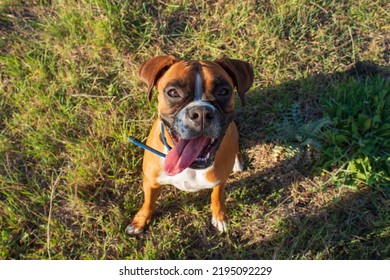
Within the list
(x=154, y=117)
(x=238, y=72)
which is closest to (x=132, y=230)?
(x=154, y=117)

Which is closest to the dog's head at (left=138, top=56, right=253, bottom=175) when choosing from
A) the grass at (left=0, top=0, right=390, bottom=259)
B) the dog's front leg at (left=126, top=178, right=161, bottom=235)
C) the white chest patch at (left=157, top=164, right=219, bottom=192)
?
the white chest patch at (left=157, top=164, right=219, bottom=192)

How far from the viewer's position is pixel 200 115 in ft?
8.82

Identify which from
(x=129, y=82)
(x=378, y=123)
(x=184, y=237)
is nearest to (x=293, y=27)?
(x=378, y=123)

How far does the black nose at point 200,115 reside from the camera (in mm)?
2688

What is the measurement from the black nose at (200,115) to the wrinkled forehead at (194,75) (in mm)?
228

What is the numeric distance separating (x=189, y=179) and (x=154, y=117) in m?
1.20

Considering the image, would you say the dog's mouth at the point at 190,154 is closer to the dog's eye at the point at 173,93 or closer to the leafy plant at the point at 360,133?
the dog's eye at the point at 173,93

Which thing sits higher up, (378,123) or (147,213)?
(378,123)

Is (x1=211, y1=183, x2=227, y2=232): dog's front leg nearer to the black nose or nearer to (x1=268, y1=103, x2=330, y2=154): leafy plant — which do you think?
(x1=268, y1=103, x2=330, y2=154): leafy plant

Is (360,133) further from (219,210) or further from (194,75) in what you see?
(194,75)

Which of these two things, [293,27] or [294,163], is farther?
[293,27]

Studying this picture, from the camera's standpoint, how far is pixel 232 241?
13.0 feet
